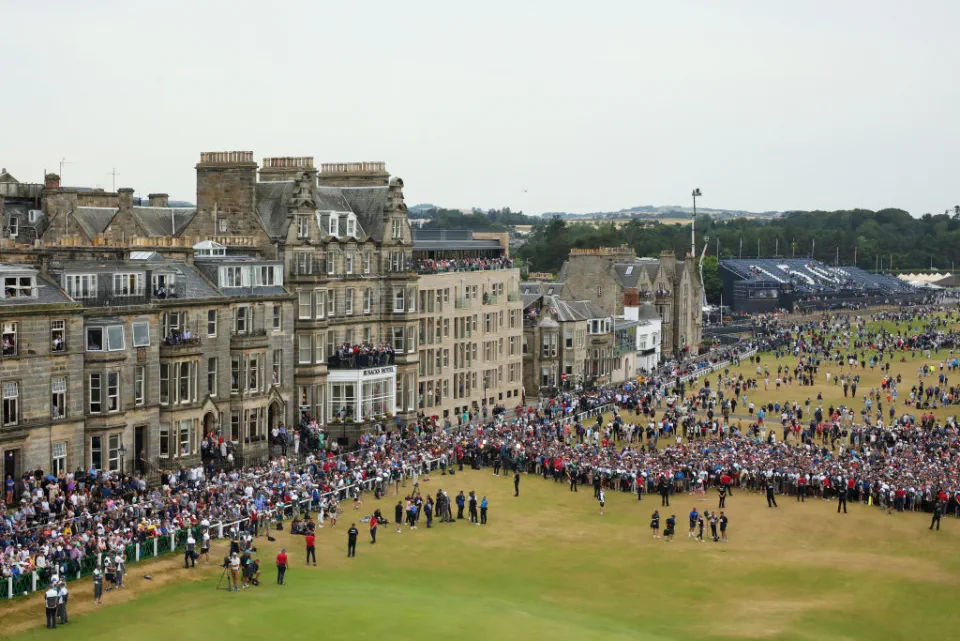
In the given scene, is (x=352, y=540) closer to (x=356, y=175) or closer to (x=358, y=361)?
(x=358, y=361)

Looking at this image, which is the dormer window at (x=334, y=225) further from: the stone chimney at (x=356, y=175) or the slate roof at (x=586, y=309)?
the slate roof at (x=586, y=309)

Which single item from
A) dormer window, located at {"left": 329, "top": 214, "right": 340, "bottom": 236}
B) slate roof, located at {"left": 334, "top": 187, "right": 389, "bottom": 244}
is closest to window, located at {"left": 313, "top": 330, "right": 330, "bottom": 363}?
dormer window, located at {"left": 329, "top": 214, "right": 340, "bottom": 236}

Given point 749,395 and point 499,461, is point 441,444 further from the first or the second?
point 749,395

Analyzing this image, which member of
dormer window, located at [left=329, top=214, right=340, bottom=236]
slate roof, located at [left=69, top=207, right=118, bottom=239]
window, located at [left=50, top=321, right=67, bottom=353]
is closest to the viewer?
window, located at [left=50, top=321, right=67, bottom=353]

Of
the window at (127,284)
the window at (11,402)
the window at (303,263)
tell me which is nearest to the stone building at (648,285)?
the window at (303,263)

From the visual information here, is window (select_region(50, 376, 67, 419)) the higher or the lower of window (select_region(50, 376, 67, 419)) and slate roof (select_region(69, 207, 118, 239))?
the lower

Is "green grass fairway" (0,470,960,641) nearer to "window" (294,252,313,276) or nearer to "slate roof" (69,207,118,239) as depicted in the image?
"window" (294,252,313,276)

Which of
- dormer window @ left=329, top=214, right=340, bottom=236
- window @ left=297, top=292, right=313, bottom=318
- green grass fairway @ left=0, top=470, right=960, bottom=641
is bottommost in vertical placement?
green grass fairway @ left=0, top=470, right=960, bottom=641

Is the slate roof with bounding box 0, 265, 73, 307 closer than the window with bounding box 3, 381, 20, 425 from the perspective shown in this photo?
No
